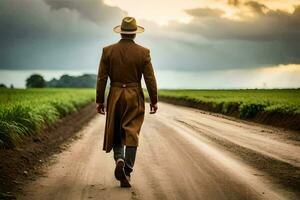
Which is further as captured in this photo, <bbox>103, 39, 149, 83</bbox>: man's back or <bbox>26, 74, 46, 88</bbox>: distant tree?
<bbox>26, 74, 46, 88</bbox>: distant tree

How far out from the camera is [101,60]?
25.1ft

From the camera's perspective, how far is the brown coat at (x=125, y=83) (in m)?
7.48

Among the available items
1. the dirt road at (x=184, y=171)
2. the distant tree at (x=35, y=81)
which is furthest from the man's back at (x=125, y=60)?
the distant tree at (x=35, y=81)

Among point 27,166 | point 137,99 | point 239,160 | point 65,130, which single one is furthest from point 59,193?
point 65,130

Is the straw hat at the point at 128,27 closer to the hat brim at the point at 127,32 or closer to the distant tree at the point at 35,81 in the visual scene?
the hat brim at the point at 127,32

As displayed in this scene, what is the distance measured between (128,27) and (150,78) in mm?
852

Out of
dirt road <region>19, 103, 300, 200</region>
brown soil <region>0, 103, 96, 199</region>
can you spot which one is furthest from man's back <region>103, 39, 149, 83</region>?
brown soil <region>0, 103, 96, 199</region>

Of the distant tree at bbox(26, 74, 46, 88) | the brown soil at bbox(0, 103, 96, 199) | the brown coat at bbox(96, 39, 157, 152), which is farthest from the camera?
the distant tree at bbox(26, 74, 46, 88)

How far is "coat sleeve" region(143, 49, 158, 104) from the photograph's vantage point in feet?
24.8

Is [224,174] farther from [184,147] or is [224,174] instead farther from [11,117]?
[11,117]

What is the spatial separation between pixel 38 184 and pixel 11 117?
5.62 metres

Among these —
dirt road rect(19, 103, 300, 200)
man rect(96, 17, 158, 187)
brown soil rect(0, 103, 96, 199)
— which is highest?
man rect(96, 17, 158, 187)

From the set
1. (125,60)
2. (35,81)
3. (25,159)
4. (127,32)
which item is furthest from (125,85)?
(35,81)

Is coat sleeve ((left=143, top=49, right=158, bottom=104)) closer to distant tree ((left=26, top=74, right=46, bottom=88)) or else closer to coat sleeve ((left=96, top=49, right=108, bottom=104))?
coat sleeve ((left=96, top=49, right=108, bottom=104))
